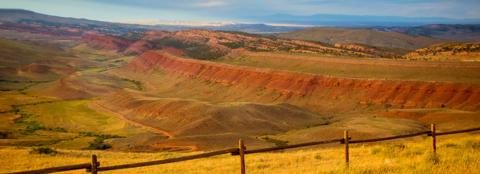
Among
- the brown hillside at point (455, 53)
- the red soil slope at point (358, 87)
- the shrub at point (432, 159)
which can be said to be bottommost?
the red soil slope at point (358, 87)

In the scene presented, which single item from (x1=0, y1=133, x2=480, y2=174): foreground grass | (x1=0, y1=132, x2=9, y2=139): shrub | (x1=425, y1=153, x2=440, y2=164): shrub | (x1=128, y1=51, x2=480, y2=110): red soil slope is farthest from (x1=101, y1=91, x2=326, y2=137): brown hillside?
(x1=425, y1=153, x2=440, y2=164): shrub

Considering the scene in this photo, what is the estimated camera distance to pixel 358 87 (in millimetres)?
72125

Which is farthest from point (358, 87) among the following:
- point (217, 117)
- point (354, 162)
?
point (354, 162)

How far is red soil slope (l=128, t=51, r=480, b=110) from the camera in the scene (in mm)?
62406

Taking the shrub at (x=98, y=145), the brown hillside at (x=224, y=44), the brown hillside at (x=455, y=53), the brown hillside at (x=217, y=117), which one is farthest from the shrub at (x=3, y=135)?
the brown hillside at (x=224, y=44)

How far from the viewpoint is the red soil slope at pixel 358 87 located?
62.4 metres

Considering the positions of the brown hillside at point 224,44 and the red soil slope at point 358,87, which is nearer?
the red soil slope at point 358,87

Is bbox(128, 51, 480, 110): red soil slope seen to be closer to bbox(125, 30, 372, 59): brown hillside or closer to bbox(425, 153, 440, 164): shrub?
bbox(125, 30, 372, 59): brown hillside

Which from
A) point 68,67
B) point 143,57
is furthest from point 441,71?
point 68,67

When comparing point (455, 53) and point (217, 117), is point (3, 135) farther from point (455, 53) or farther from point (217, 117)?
point (455, 53)

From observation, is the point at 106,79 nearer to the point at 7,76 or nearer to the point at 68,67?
the point at 7,76

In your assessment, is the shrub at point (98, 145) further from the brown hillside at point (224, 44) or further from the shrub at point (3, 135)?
the brown hillside at point (224, 44)

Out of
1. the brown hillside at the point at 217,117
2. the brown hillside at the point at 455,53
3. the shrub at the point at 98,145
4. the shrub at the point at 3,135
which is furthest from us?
the brown hillside at the point at 455,53

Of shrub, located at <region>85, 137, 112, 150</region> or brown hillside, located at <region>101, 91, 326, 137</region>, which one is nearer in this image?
shrub, located at <region>85, 137, 112, 150</region>
